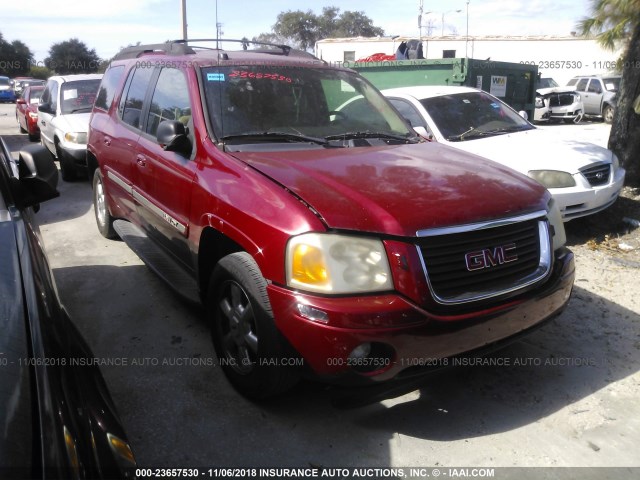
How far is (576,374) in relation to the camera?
11.3ft

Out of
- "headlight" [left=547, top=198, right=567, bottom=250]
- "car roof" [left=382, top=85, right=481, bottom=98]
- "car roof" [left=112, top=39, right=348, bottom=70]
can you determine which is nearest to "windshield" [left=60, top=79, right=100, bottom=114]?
"car roof" [left=112, top=39, right=348, bottom=70]

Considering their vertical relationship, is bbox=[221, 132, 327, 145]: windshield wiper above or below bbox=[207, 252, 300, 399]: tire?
above

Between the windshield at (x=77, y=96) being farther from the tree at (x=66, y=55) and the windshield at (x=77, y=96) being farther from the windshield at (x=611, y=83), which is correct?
the tree at (x=66, y=55)

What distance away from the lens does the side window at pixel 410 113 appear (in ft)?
21.2

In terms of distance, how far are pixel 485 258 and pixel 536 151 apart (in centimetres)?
366

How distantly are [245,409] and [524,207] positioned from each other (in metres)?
1.88

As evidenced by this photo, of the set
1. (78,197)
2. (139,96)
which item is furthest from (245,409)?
(78,197)

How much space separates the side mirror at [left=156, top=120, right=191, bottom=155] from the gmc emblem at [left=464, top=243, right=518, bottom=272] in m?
1.89

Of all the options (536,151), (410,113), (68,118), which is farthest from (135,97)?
(68,118)

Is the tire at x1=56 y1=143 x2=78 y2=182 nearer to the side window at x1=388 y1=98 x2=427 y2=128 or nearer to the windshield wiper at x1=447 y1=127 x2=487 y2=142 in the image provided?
the side window at x1=388 y1=98 x2=427 y2=128

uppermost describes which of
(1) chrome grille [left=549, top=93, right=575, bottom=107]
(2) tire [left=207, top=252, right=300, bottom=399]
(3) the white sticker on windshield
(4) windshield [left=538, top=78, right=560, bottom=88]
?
(4) windshield [left=538, top=78, right=560, bottom=88]

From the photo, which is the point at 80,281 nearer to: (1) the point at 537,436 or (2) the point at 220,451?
(2) the point at 220,451

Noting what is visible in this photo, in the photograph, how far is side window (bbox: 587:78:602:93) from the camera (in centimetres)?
1986

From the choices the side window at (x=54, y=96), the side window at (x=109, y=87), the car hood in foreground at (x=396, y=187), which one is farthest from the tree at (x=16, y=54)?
the car hood in foreground at (x=396, y=187)
